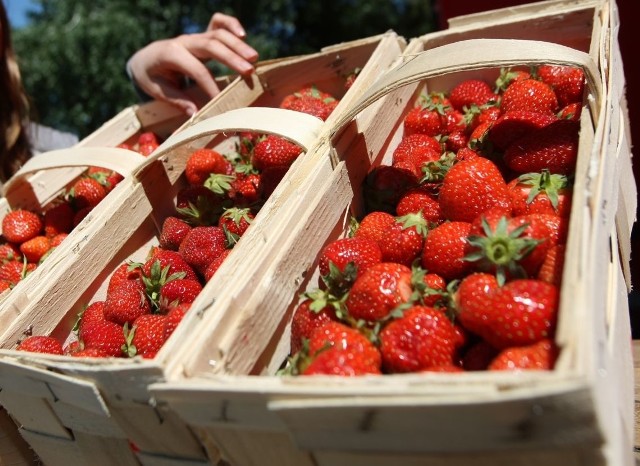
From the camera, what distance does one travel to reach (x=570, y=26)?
1.61 meters

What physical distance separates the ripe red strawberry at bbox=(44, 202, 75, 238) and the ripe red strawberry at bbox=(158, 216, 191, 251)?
0.46m

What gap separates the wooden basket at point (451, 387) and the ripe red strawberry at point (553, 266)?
0.07 metres

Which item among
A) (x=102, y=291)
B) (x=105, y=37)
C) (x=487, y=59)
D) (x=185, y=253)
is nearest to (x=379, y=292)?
(x=487, y=59)

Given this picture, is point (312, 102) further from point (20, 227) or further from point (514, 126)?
point (20, 227)

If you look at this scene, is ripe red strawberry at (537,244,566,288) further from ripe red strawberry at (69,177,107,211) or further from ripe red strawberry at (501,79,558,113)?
ripe red strawberry at (69,177,107,211)

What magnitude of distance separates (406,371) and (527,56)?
1.93 ft

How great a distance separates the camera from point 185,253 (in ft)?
4.42

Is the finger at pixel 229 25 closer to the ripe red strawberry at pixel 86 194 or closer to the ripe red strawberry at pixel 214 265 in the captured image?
the ripe red strawberry at pixel 86 194

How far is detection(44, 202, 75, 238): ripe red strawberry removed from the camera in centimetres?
177

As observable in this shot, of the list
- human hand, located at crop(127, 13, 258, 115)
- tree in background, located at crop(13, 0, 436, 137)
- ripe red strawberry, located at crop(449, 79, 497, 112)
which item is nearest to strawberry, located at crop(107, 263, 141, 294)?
human hand, located at crop(127, 13, 258, 115)

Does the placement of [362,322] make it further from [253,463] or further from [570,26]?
[570,26]

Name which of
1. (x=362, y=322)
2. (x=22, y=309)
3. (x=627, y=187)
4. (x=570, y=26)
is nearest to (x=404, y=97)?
(x=570, y=26)

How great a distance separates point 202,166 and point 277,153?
0.23 meters

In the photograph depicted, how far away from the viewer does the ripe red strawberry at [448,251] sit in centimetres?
103
